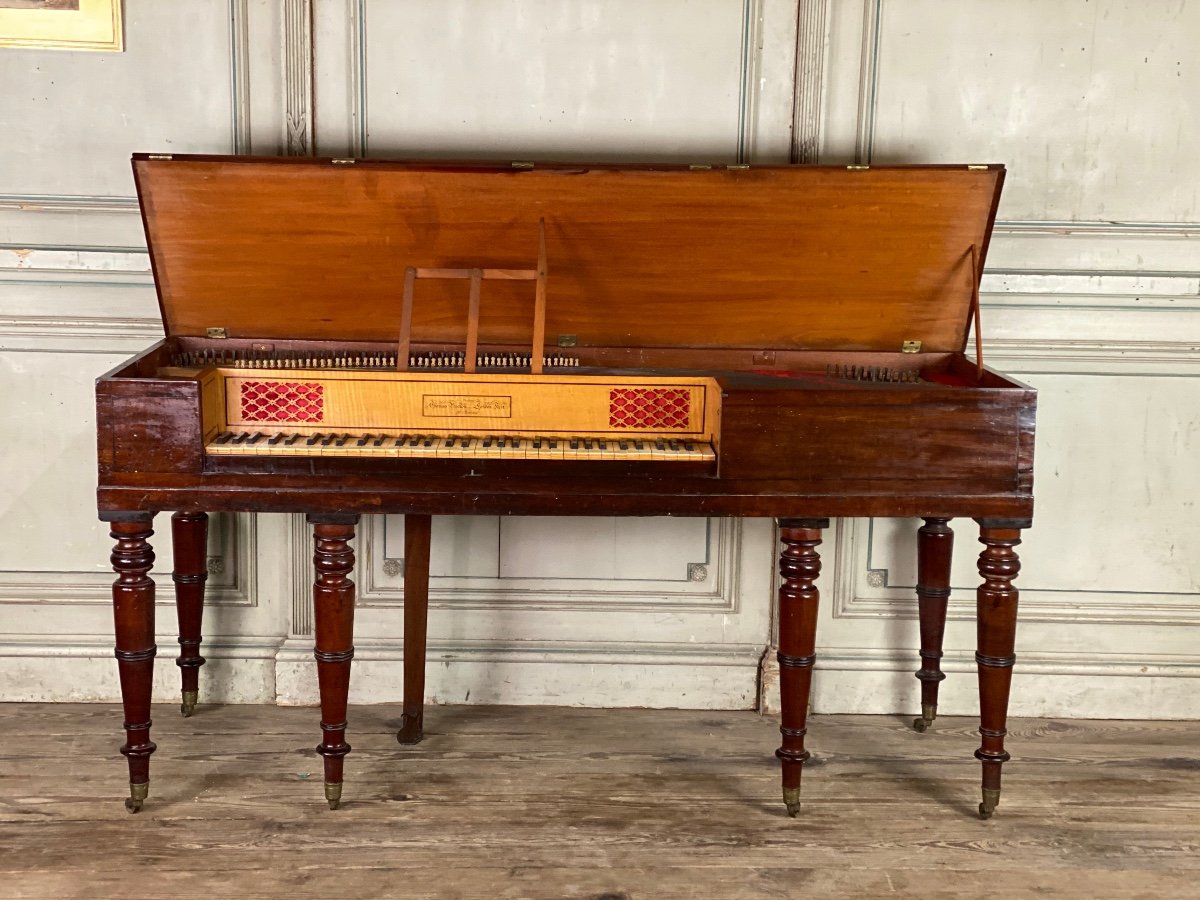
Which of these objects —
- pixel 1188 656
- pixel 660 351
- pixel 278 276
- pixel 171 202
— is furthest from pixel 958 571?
pixel 171 202

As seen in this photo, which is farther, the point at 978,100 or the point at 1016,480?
the point at 978,100

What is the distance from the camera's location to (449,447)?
2.47 metres

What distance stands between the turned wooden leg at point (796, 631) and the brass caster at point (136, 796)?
1.41 m

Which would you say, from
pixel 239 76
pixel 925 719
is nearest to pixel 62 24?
pixel 239 76

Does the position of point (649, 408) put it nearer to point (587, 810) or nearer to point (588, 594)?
point (588, 594)

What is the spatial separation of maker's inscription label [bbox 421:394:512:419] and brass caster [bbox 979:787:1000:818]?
136cm

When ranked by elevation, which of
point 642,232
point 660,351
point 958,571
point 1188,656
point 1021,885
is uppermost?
point 642,232

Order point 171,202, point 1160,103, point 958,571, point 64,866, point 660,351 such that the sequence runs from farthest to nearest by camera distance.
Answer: point 958,571 → point 1160,103 → point 660,351 → point 171,202 → point 64,866

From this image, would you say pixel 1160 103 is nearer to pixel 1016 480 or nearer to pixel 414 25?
pixel 1016 480

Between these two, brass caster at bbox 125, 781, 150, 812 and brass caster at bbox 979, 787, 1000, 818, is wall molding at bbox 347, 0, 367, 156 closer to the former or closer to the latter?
brass caster at bbox 125, 781, 150, 812

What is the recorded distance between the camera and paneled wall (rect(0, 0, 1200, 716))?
9.81ft

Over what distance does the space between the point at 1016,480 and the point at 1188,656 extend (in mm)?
1189

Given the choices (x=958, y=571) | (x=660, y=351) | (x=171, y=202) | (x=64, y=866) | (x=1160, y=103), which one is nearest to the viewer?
(x=64, y=866)

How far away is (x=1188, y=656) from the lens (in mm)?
3268
